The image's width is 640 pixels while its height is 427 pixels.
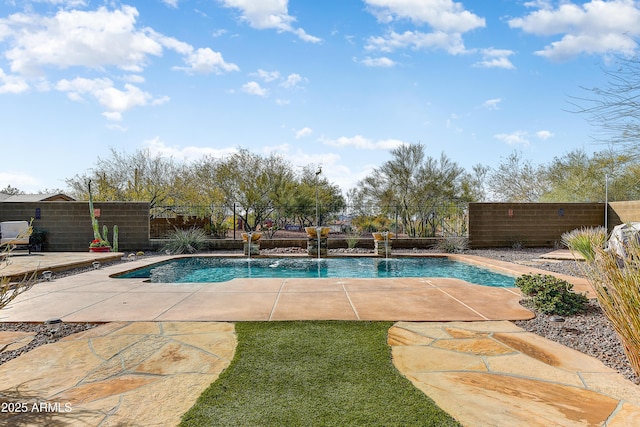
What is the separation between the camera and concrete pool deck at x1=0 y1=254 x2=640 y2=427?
2.09 meters

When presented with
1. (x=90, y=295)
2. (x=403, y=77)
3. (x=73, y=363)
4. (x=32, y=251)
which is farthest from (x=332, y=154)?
(x=73, y=363)

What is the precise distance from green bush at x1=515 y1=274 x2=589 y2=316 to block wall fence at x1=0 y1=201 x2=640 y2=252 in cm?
773

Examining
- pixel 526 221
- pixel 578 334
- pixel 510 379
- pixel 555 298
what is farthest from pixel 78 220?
pixel 526 221

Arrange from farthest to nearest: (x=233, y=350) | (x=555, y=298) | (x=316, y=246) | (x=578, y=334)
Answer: (x=316, y=246) < (x=555, y=298) < (x=578, y=334) < (x=233, y=350)

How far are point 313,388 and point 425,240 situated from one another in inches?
429

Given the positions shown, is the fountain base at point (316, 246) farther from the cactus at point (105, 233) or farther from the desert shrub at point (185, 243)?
the cactus at point (105, 233)

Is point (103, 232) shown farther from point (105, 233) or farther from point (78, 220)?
point (78, 220)

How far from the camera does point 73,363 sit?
2.74 metres

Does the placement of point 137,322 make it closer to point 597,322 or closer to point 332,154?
point 597,322

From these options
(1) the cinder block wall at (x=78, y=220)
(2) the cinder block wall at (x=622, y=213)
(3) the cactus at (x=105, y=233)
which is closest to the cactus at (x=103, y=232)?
(3) the cactus at (x=105, y=233)

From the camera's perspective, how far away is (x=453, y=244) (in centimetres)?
1188

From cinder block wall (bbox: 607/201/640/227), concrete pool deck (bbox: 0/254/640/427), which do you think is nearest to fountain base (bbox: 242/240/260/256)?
concrete pool deck (bbox: 0/254/640/427)

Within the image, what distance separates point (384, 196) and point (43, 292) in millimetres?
15057

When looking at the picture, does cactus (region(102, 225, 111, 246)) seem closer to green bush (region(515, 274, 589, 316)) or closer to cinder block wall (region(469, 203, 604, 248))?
green bush (region(515, 274, 589, 316))
